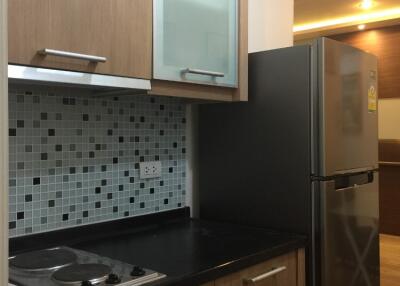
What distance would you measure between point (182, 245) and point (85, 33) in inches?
32.1

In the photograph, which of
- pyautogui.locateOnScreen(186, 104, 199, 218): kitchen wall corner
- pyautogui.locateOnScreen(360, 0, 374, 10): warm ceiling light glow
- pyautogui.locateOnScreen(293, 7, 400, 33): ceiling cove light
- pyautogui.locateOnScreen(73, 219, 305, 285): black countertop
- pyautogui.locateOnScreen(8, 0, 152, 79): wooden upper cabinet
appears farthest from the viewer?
pyautogui.locateOnScreen(293, 7, 400, 33): ceiling cove light

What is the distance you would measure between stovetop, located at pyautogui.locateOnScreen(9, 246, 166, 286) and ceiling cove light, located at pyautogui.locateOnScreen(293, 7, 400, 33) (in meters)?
4.25

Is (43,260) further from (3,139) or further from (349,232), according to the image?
(349,232)

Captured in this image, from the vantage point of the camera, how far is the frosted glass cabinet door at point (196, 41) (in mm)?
1533

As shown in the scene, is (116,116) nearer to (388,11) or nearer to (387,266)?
(387,266)

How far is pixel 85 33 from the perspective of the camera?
130 cm

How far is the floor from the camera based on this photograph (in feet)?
11.3

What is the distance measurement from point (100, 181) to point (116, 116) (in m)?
0.27

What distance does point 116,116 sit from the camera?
1824 mm

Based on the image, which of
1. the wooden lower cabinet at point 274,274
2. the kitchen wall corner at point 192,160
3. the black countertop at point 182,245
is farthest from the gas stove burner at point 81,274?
the kitchen wall corner at point 192,160

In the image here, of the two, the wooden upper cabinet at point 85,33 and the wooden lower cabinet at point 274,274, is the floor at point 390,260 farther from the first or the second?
the wooden upper cabinet at point 85,33

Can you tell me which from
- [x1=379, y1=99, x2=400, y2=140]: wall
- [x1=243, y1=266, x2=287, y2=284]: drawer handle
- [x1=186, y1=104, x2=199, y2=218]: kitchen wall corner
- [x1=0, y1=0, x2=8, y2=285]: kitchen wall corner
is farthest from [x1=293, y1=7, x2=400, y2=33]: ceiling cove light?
[x1=0, y1=0, x2=8, y2=285]: kitchen wall corner

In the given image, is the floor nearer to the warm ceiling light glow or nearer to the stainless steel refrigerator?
the stainless steel refrigerator

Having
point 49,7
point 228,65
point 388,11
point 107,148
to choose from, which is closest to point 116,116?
point 107,148
